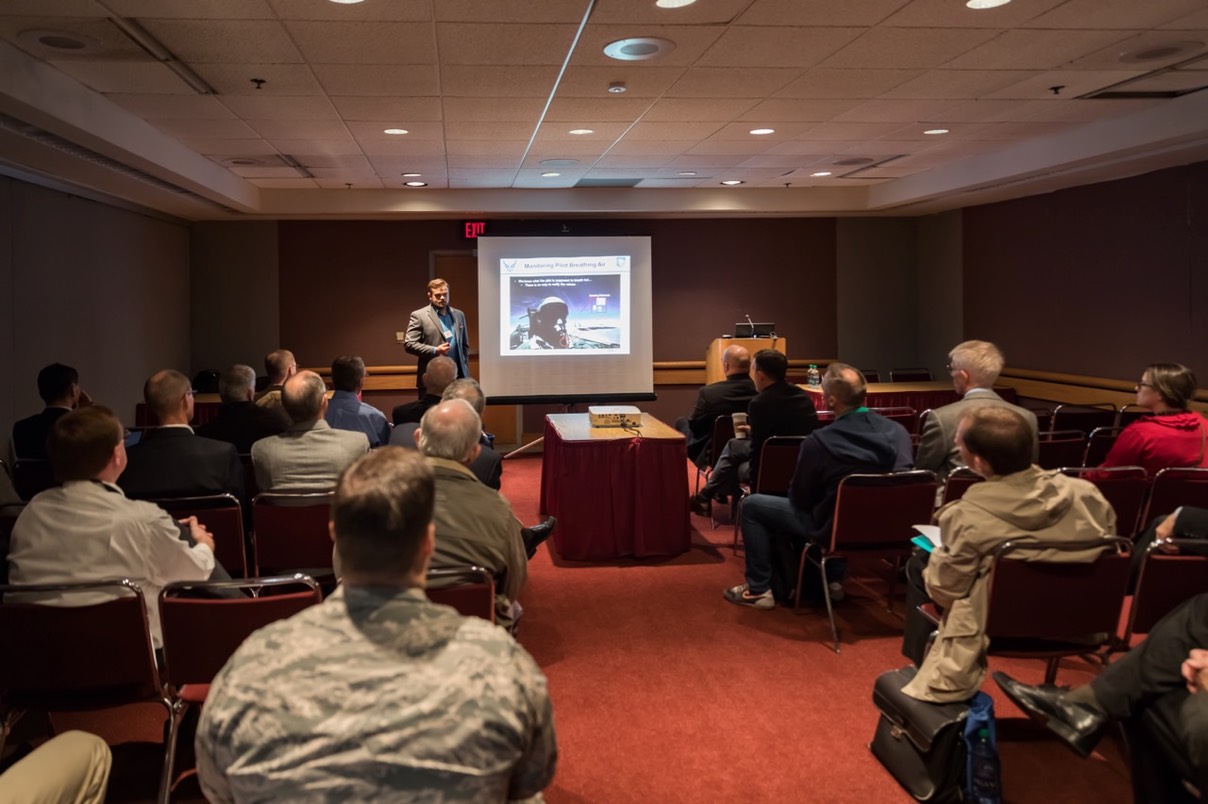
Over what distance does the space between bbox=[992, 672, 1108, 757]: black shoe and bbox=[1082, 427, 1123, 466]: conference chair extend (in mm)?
2846

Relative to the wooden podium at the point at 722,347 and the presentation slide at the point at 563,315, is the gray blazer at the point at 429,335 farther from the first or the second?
the wooden podium at the point at 722,347

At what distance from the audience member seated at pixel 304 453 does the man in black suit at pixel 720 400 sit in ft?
9.76

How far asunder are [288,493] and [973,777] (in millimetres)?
2692

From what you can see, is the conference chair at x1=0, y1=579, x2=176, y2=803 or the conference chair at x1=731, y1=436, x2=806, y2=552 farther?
the conference chair at x1=731, y1=436, x2=806, y2=552

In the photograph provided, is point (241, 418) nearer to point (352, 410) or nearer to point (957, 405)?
point (352, 410)

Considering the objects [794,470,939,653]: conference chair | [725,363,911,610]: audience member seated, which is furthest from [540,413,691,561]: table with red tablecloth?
[794,470,939,653]: conference chair

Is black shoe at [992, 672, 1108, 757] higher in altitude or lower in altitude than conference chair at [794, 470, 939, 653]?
lower

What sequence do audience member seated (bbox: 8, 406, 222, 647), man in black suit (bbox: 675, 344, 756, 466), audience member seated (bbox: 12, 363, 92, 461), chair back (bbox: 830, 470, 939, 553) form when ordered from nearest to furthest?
audience member seated (bbox: 8, 406, 222, 647), chair back (bbox: 830, 470, 939, 553), audience member seated (bbox: 12, 363, 92, 461), man in black suit (bbox: 675, 344, 756, 466)

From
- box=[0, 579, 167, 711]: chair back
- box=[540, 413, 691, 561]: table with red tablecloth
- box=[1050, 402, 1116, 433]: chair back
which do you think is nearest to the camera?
box=[0, 579, 167, 711]: chair back

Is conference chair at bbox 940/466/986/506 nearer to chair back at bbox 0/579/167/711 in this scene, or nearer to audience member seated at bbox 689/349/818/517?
audience member seated at bbox 689/349/818/517

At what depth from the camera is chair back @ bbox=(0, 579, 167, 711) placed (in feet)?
7.93

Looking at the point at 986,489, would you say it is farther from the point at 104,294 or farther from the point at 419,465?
the point at 104,294

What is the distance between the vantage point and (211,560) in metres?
2.75

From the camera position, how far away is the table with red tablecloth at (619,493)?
536 centimetres
